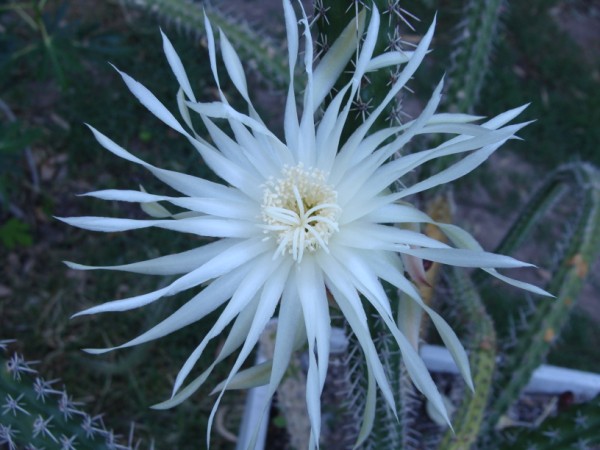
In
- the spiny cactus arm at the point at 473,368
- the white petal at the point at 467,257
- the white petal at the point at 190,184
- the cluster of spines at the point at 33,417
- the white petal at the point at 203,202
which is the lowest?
the cluster of spines at the point at 33,417

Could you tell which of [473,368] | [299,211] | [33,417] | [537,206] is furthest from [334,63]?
[537,206]

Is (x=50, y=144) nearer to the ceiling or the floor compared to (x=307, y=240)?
nearer to the floor

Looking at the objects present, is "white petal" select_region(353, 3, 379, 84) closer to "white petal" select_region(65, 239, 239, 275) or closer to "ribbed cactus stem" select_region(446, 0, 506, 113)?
"white petal" select_region(65, 239, 239, 275)

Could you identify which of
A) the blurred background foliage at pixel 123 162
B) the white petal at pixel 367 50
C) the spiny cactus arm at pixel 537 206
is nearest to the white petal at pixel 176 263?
the white petal at pixel 367 50

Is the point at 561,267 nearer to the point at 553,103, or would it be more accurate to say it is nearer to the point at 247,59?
the point at 247,59

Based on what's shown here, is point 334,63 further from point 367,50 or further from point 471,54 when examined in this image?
point 471,54

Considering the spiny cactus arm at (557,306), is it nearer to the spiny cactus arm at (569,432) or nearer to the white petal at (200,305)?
the spiny cactus arm at (569,432)

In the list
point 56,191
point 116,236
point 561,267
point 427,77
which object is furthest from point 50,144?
point 561,267
